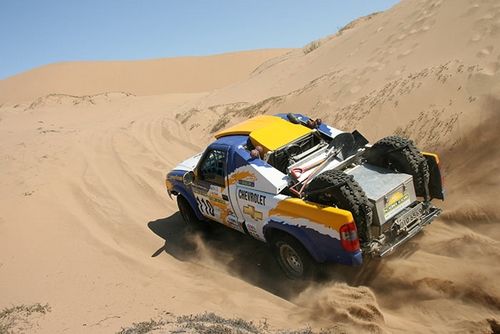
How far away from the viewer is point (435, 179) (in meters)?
6.29

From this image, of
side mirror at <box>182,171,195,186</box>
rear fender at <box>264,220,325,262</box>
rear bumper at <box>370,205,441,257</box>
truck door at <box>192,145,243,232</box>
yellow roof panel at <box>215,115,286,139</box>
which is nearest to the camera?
rear bumper at <box>370,205,441,257</box>

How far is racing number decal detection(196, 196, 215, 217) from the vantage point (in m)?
7.38

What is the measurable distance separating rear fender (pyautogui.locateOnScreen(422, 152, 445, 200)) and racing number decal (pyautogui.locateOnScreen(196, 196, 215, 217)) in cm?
316

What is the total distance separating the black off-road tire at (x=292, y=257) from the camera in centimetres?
582

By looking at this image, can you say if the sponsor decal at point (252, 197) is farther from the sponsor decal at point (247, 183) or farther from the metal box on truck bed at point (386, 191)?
the metal box on truck bed at point (386, 191)

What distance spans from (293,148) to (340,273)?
1850 millimetres

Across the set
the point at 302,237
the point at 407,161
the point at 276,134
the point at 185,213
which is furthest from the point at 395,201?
the point at 185,213

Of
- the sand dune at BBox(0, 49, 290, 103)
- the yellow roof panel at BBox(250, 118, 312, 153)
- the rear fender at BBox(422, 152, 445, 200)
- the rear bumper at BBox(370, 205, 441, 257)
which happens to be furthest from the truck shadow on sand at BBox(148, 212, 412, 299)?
the sand dune at BBox(0, 49, 290, 103)

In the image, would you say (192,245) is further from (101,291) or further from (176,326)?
(176,326)

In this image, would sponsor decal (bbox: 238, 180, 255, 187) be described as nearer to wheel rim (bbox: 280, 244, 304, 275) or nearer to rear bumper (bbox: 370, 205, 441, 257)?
wheel rim (bbox: 280, 244, 304, 275)

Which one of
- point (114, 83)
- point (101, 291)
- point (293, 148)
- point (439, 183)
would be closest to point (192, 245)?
point (101, 291)

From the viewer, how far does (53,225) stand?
920 centimetres

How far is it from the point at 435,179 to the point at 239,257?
3.04 metres

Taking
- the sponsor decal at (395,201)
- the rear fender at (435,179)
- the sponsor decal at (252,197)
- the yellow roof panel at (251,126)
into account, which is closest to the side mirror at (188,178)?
the yellow roof panel at (251,126)
